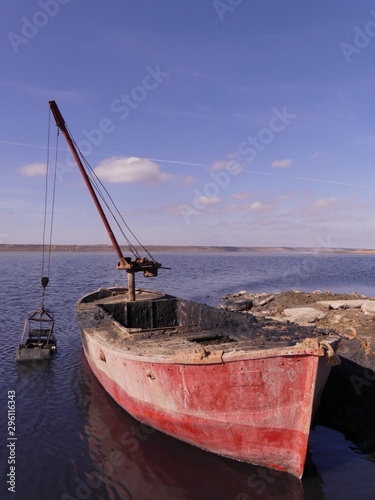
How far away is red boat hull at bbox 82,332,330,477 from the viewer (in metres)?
6.06

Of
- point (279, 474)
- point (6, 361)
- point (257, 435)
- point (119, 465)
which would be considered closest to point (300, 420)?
point (257, 435)

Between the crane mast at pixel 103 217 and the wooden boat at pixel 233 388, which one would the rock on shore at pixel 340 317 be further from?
the crane mast at pixel 103 217

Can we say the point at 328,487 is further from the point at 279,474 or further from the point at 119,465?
the point at 119,465

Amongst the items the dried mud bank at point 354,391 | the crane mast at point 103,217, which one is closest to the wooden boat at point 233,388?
the dried mud bank at point 354,391

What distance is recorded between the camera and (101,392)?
10.6 meters

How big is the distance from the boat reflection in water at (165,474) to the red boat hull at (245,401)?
22 centimetres

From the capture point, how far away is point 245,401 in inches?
250

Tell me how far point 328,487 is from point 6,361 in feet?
35.8

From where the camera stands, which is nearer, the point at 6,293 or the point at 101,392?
the point at 101,392

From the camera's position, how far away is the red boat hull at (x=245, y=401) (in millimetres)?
6059

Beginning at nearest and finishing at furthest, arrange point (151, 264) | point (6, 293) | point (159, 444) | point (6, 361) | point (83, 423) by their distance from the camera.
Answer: point (159, 444), point (83, 423), point (6, 361), point (151, 264), point (6, 293)

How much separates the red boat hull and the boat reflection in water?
0.22 metres

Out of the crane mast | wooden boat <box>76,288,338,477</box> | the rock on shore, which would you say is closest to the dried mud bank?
the rock on shore

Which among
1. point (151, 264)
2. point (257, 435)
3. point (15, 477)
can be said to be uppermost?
point (151, 264)
